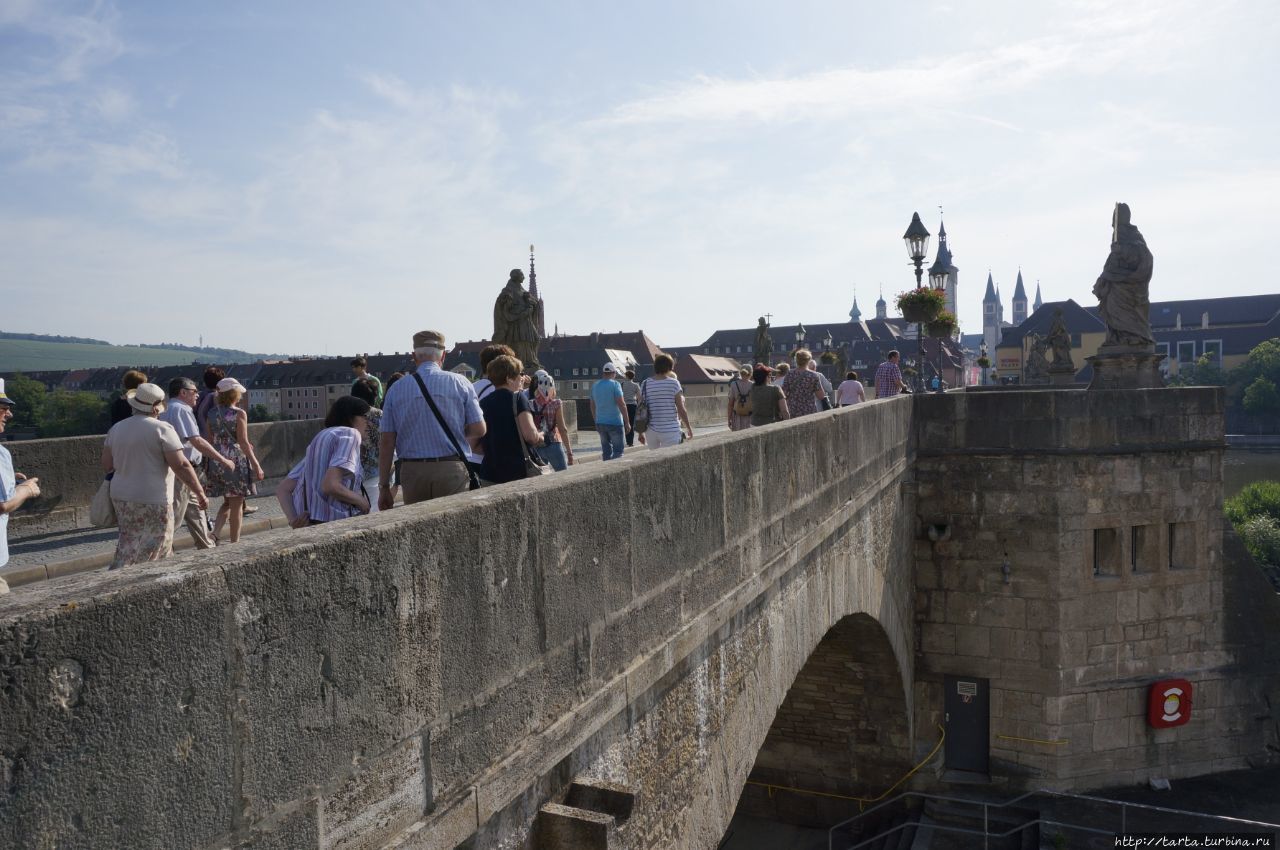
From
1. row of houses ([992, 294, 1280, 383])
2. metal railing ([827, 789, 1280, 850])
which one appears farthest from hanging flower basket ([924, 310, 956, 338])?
row of houses ([992, 294, 1280, 383])

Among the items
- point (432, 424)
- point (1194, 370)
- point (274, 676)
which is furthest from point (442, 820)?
point (1194, 370)

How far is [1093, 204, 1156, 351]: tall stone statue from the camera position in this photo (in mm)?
13422

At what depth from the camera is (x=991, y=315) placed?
622ft

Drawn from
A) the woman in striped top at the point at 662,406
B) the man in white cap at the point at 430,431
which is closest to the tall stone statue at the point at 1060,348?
the woman in striped top at the point at 662,406

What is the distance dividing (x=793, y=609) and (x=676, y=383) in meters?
3.11

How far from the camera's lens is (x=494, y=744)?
2.87m

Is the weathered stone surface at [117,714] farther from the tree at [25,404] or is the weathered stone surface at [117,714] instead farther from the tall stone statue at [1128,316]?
the tree at [25,404]

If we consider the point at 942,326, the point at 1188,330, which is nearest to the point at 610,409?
the point at 942,326

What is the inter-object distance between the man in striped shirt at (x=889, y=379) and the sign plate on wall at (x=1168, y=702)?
5.24 metres

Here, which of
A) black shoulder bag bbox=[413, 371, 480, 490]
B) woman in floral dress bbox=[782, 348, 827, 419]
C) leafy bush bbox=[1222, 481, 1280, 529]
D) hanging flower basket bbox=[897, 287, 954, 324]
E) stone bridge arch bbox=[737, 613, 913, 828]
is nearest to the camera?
black shoulder bag bbox=[413, 371, 480, 490]

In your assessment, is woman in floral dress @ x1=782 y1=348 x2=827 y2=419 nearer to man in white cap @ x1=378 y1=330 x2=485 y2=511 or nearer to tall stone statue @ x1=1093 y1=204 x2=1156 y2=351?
tall stone statue @ x1=1093 y1=204 x2=1156 y2=351

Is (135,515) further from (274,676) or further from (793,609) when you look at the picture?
(793,609)

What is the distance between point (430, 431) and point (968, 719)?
10.2 metres

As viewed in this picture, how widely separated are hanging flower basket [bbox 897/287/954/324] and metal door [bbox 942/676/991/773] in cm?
626
